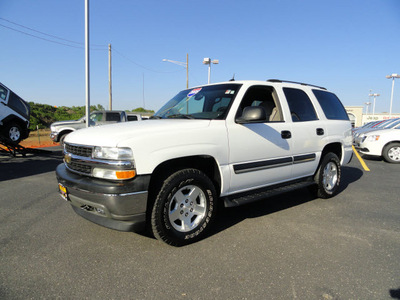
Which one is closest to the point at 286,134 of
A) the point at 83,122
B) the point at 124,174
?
the point at 124,174

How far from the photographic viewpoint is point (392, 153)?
8883 millimetres

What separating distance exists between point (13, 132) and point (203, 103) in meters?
9.67

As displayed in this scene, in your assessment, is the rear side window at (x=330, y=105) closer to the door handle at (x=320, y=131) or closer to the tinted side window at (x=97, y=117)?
the door handle at (x=320, y=131)

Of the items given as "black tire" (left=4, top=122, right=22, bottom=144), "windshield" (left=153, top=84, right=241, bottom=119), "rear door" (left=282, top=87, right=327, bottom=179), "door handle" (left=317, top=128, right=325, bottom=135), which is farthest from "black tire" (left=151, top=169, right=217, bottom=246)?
"black tire" (left=4, top=122, right=22, bottom=144)

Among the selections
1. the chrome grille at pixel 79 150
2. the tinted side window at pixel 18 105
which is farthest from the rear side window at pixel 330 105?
the tinted side window at pixel 18 105

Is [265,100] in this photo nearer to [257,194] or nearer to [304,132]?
[304,132]

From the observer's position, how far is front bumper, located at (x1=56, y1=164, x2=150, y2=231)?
7.80 ft

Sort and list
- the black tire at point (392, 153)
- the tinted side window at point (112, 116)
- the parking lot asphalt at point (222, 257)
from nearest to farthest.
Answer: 1. the parking lot asphalt at point (222, 257)
2. the black tire at point (392, 153)
3. the tinted side window at point (112, 116)

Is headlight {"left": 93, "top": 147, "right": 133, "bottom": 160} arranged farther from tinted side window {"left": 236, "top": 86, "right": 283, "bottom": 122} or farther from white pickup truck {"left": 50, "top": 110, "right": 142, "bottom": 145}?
white pickup truck {"left": 50, "top": 110, "right": 142, "bottom": 145}

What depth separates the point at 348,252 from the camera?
8.84ft

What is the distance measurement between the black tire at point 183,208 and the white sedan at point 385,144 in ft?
28.1

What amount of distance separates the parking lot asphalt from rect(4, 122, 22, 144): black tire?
7.11 m

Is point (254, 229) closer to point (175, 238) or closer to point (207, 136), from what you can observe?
point (175, 238)

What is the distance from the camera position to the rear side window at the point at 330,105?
4.56 m
